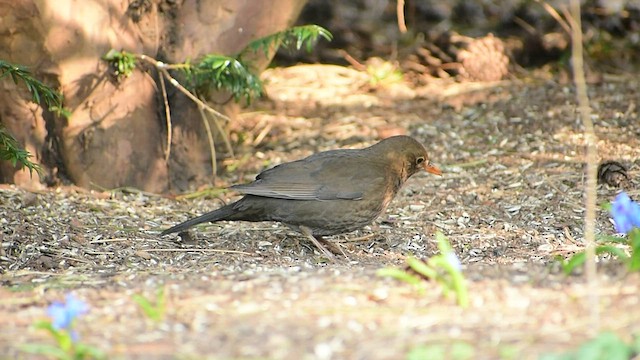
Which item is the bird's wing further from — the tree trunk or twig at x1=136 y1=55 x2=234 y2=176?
the tree trunk

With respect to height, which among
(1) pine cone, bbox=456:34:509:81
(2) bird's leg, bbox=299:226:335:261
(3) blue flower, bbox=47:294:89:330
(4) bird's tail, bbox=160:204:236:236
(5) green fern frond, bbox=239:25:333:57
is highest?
(5) green fern frond, bbox=239:25:333:57

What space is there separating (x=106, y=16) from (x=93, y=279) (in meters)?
2.54

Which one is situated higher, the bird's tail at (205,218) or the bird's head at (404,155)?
the bird's head at (404,155)

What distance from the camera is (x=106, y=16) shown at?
6.47 meters

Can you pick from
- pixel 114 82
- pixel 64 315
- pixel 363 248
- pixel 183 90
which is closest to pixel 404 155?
pixel 363 248

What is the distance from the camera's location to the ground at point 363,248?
3281mm

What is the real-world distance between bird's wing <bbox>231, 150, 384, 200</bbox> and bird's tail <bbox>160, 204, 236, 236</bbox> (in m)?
0.16

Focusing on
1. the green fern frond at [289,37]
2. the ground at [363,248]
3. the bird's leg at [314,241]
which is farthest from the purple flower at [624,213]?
the green fern frond at [289,37]

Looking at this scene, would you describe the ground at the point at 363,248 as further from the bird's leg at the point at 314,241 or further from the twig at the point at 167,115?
the twig at the point at 167,115

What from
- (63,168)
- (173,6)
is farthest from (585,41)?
(63,168)

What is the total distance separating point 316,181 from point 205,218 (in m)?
0.68

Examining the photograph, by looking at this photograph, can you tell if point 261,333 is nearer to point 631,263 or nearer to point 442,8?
point 631,263

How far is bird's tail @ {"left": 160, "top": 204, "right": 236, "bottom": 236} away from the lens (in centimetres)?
573

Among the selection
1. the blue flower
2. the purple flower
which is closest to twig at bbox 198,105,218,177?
the purple flower
